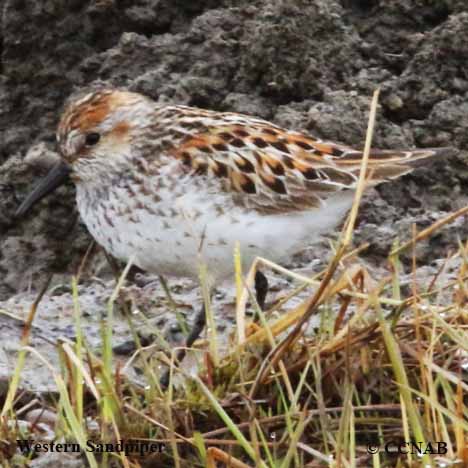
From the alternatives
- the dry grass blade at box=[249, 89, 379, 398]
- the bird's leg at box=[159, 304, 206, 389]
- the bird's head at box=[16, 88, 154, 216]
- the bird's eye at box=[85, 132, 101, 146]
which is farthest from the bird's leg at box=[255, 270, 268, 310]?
the dry grass blade at box=[249, 89, 379, 398]

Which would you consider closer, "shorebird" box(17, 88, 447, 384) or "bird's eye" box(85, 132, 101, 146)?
"shorebird" box(17, 88, 447, 384)

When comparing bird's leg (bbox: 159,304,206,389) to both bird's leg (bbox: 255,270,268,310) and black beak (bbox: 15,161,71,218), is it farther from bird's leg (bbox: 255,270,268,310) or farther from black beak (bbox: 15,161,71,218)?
black beak (bbox: 15,161,71,218)

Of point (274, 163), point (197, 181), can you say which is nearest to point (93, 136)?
point (197, 181)

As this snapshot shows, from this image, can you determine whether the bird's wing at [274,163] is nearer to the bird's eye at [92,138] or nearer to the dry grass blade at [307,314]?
the bird's eye at [92,138]

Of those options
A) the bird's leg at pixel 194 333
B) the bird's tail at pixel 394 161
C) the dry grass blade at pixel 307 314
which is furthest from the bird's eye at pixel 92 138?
the dry grass blade at pixel 307 314

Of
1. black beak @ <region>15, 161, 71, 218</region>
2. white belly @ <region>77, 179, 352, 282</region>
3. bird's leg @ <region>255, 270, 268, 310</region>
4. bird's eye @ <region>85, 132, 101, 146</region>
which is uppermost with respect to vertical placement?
bird's eye @ <region>85, 132, 101, 146</region>
